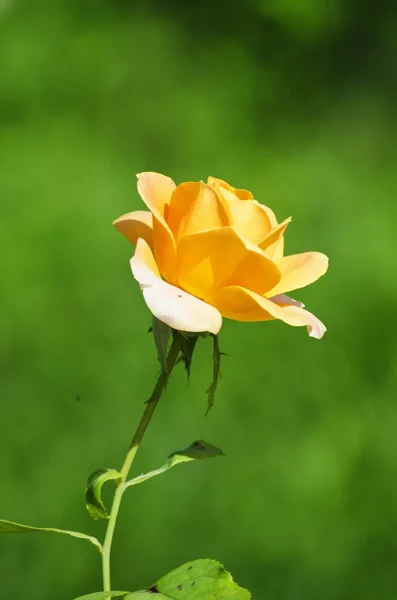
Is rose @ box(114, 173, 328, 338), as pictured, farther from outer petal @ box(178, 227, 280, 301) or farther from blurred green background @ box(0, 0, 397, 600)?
blurred green background @ box(0, 0, 397, 600)

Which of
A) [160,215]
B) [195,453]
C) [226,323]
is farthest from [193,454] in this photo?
[226,323]

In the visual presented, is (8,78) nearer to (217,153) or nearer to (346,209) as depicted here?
(217,153)

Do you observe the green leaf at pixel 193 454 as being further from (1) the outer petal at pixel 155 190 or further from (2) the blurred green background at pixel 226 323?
(2) the blurred green background at pixel 226 323

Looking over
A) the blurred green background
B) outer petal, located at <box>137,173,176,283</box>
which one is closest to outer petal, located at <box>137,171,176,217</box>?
outer petal, located at <box>137,173,176,283</box>

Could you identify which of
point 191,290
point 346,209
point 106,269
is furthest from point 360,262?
point 191,290

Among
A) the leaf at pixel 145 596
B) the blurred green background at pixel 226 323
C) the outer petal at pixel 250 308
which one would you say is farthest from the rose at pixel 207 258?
the blurred green background at pixel 226 323

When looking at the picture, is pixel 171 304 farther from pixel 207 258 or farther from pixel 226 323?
pixel 226 323

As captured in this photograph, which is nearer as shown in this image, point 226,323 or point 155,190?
point 155,190

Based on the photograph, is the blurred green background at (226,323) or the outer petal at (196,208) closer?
the outer petal at (196,208)
